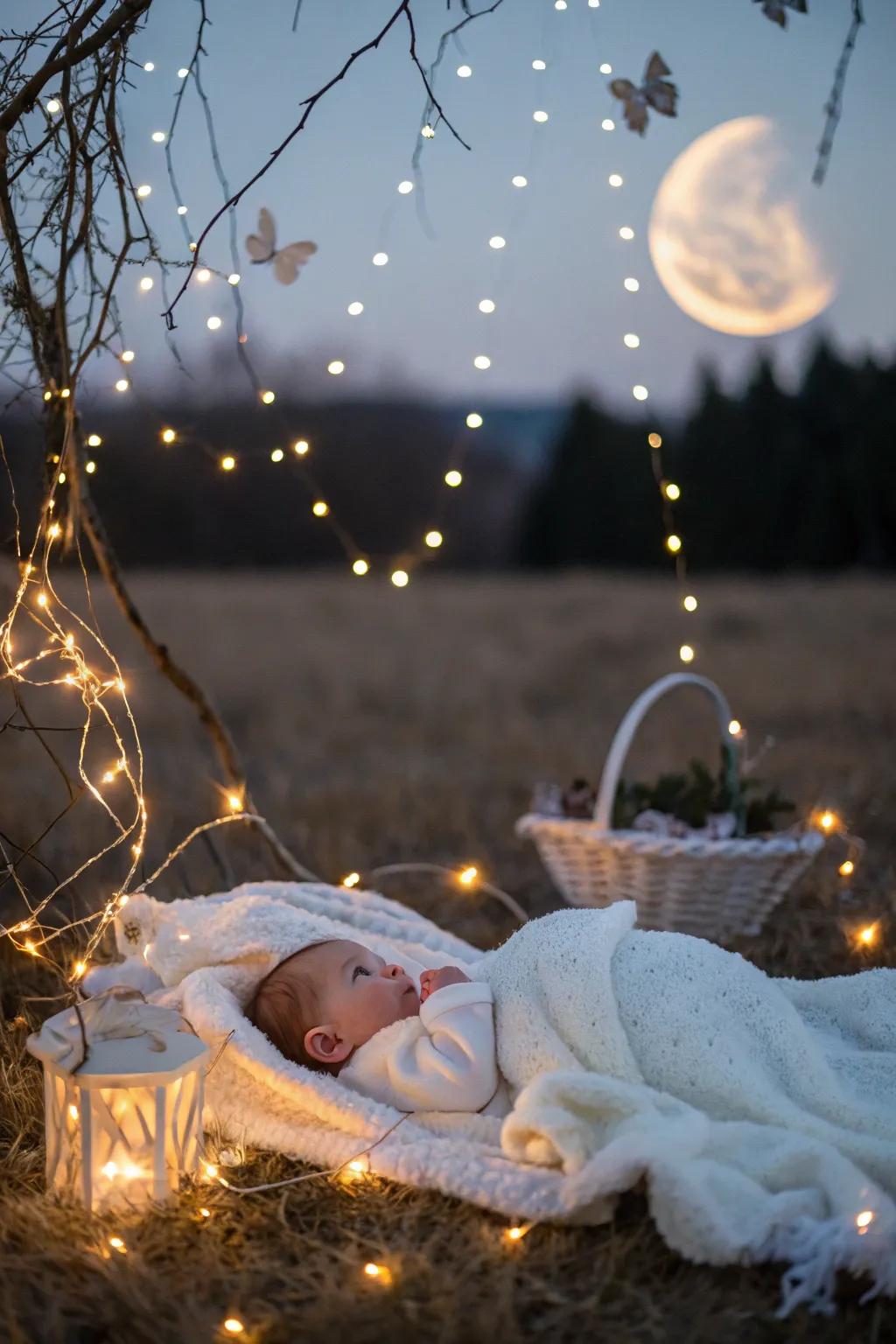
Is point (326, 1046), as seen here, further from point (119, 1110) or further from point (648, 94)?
point (648, 94)

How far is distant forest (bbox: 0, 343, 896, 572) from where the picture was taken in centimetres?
878

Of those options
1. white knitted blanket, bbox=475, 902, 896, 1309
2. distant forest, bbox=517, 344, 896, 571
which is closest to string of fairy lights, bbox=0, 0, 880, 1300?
white knitted blanket, bbox=475, 902, 896, 1309

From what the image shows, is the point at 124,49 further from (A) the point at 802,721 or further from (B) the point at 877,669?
(B) the point at 877,669

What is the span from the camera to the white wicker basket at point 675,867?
7.79 ft

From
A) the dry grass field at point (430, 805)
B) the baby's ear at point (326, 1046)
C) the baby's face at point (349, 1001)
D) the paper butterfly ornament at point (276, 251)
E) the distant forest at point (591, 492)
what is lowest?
the dry grass field at point (430, 805)

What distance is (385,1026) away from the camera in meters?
1.71

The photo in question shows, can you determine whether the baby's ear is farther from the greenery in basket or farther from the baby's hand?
the greenery in basket

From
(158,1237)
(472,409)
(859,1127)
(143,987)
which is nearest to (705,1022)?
(859,1127)

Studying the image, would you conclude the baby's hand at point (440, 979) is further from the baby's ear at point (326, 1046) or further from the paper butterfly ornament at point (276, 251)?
the paper butterfly ornament at point (276, 251)

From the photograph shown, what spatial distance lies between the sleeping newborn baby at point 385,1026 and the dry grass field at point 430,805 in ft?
0.45

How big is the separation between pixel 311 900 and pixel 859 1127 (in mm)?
869

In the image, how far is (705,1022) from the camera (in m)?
1.57

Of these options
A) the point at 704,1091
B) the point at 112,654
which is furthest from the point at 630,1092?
the point at 112,654

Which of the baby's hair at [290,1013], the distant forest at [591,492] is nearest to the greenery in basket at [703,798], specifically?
the baby's hair at [290,1013]
